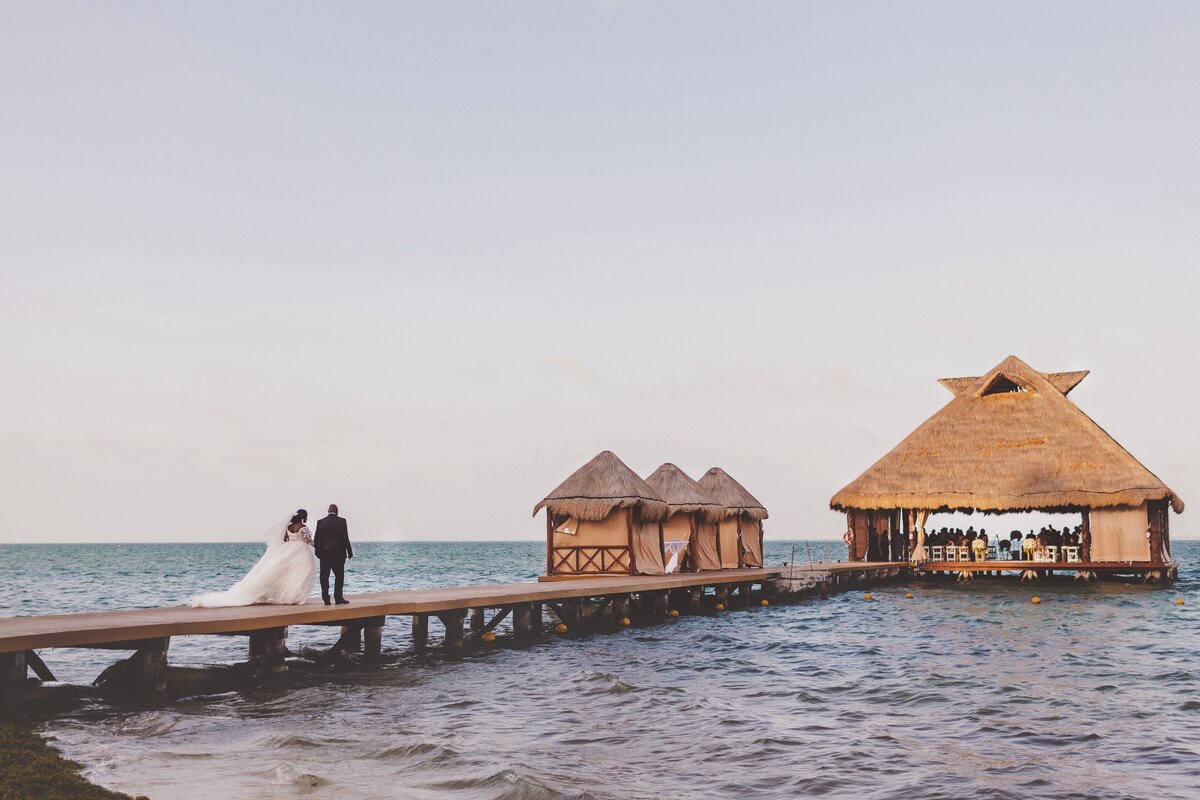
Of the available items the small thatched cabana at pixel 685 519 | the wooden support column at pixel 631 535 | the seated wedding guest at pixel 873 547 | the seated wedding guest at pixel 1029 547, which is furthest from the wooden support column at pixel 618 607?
the seated wedding guest at pixel 1029 547

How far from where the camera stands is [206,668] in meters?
14.0

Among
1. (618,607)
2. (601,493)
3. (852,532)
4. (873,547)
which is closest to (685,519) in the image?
(601,493)

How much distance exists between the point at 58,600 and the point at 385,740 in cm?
3458

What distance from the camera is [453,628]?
19.2 metres

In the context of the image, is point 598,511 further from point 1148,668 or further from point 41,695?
point 41,695

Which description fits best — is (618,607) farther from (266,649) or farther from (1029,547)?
(1029,547)

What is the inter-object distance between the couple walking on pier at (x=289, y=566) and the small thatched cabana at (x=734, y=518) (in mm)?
19541

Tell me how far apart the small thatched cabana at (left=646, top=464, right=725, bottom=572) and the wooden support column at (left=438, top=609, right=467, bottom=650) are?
1159cm

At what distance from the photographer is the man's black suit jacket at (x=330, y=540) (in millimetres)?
15461

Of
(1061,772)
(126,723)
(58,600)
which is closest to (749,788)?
(1061,772)

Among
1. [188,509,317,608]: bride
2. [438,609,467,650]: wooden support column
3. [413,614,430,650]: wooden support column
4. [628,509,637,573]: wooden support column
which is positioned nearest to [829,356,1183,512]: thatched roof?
[628,509,637,573]: wooden support column

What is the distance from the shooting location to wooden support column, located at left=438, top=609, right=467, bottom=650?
19156 millimetres

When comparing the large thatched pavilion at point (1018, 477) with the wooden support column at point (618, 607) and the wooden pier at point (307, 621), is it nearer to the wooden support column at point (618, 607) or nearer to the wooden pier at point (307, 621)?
the wooden pier at point (307, 621)

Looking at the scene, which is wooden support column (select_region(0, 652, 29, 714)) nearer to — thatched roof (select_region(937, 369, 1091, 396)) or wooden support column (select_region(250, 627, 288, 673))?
wooden support column (select_region(250, 627, 288, 673))
